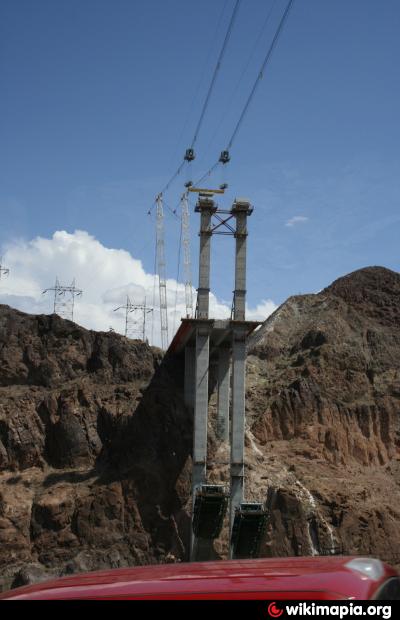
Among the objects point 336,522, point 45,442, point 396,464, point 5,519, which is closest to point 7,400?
point 45,442

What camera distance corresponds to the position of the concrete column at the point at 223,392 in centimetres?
5384

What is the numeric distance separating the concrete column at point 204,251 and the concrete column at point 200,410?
170 cm

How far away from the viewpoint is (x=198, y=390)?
1866 inches

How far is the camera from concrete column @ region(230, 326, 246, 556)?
45594 millimetres

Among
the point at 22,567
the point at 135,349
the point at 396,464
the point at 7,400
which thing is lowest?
the point at 22,567

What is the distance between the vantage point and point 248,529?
4238cm

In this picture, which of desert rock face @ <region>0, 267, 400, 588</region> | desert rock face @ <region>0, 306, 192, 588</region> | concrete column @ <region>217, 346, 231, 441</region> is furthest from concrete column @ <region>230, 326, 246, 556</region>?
concrete column @ <region>217, 346, 231, 441</region>

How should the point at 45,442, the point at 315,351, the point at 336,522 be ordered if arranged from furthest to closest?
the point at 315,351
the point at 45,442
the point at 336,522

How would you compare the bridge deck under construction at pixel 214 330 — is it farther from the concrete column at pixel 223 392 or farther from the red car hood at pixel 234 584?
the red car hood at pixel 234 584

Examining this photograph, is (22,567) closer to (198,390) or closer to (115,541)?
(115,541)

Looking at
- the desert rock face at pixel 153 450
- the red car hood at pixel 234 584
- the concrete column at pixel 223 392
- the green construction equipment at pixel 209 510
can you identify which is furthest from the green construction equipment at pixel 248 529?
the red car hood at pixel 234 584

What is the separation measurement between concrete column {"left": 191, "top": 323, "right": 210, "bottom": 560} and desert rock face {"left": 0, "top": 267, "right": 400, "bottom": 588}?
2744mm

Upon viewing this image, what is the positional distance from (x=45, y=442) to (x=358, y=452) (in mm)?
24566
